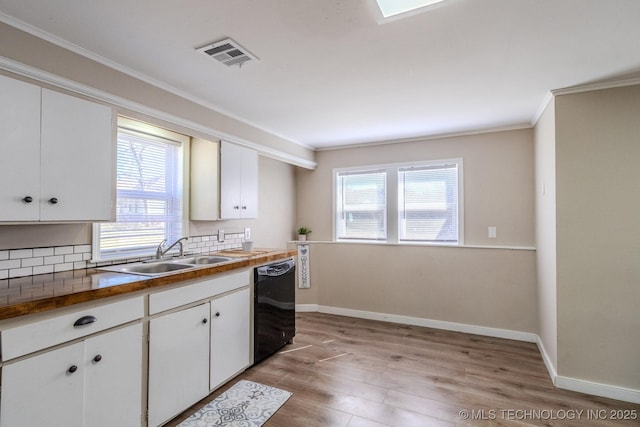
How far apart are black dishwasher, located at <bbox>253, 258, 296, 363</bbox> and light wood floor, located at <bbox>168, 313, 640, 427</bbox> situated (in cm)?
14

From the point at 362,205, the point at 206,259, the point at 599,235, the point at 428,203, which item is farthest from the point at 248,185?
the point at 599,235

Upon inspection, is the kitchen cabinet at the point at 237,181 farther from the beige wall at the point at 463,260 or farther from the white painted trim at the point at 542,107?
the white painted trim at the point at 542,107

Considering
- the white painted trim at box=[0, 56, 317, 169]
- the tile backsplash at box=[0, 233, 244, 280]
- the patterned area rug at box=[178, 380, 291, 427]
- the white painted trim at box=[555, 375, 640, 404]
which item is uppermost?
the white painted trim at box=[0, 56, 317, 169]

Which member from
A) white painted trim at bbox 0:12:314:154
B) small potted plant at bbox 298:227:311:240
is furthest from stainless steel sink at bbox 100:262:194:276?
small potted plant at bbox 298:227:311:240

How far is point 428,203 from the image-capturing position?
4.09 metres

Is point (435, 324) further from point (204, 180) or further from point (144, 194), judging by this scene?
point (144, 194)

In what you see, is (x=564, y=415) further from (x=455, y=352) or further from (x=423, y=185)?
(x=423, y=185)

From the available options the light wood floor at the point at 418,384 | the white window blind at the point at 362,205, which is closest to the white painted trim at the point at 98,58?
the white window blind at the point at 362,205

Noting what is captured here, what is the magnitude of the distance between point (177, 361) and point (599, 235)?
3202 millimetres

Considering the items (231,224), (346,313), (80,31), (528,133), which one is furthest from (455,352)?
(80,31)

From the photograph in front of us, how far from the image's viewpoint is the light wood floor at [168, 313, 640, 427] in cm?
218

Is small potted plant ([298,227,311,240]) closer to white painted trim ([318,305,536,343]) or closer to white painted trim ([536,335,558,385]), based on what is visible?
white painted trim ([318,305,536,343])

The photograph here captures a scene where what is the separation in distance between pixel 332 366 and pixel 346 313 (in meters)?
1.56

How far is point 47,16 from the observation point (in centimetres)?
166
